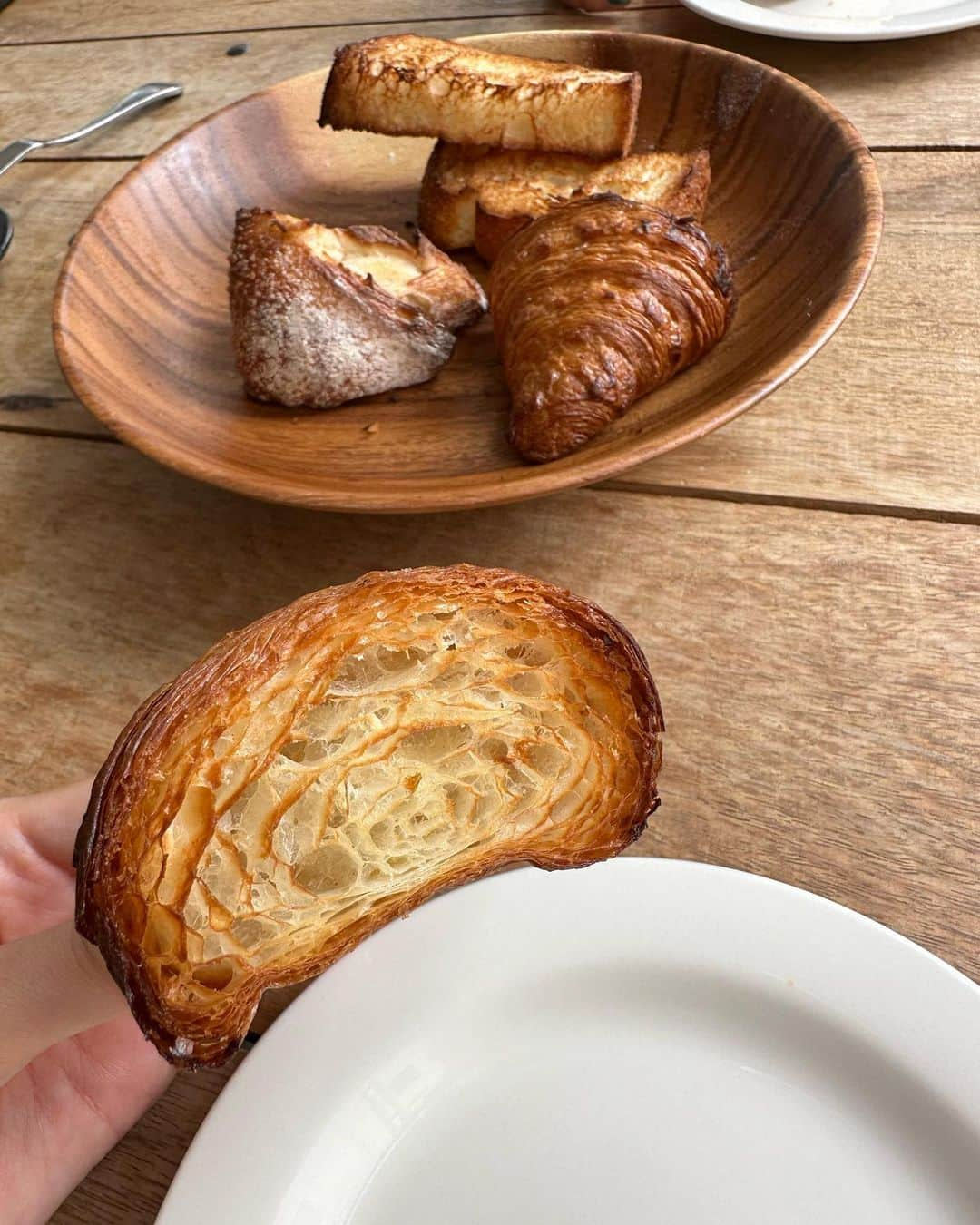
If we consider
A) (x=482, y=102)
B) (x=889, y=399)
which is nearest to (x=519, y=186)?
(x=482, y=102)

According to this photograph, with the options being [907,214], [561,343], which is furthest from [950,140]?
[561,343]

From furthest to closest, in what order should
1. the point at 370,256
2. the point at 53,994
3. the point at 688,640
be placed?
the point at 370,256 < the point at 688,640 < the point at 53,994

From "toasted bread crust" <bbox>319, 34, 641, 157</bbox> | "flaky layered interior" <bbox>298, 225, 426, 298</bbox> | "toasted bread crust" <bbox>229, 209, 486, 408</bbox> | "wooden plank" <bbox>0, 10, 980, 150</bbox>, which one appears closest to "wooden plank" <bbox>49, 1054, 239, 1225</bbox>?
"toasted bread crust" <bbox>229, 209, 486, 408</bbox>

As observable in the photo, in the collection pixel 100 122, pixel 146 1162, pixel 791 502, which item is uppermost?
pixel 100 122

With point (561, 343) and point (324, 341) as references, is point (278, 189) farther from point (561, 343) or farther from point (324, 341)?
point (561, 343)

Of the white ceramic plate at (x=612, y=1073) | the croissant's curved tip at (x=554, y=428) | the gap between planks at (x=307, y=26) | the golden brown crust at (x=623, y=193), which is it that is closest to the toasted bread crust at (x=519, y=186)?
the golden brown crust at (x=623, y=193)

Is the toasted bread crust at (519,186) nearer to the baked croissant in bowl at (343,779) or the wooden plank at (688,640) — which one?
the wooden plank at (688,640)

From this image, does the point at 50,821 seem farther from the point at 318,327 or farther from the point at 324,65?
the point at 324,65

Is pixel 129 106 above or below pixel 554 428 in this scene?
above
